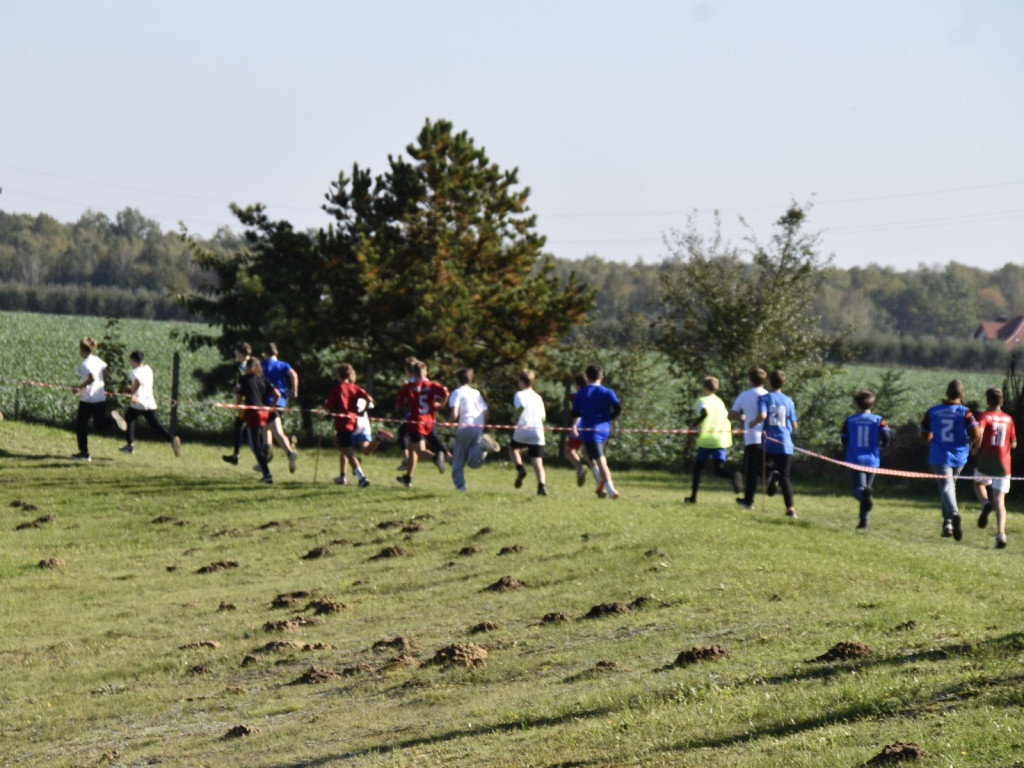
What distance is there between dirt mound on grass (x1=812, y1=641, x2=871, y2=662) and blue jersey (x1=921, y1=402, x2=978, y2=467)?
7596 millimetres

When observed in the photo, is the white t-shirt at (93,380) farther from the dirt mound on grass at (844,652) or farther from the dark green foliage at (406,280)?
the dirt mound on grass at (844,652)

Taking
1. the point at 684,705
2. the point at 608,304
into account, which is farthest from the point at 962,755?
the point at 608,304

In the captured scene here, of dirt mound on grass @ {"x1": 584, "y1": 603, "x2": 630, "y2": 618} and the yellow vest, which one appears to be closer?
dirt mound on grass @ {"x1": 584, "y1": 603, "x2": 630, "y2": 618}

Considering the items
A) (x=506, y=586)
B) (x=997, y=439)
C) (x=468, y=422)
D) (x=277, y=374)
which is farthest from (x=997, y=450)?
(x=277, y=374)

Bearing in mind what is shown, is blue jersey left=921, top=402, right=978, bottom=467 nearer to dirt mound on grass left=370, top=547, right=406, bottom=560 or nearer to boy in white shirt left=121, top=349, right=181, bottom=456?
dirt mound on grass left=370, top=547, right=406, bottom=560

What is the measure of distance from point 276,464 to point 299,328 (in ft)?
17.2

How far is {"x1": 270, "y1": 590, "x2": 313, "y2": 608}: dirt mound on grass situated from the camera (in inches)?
493

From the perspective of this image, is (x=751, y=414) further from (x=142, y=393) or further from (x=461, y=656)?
(x=142, y=393)

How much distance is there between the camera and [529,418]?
18.1 metres

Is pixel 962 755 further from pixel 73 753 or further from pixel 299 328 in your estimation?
pixel 299 328

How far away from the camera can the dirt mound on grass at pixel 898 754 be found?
5.70m

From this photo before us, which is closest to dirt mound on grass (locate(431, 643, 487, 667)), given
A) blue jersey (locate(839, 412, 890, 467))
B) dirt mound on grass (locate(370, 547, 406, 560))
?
dirt mound on grass (locate(370, 547, 406, 560))

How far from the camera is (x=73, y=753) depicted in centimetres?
839

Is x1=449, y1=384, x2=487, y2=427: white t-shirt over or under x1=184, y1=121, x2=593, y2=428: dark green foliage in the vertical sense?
under
